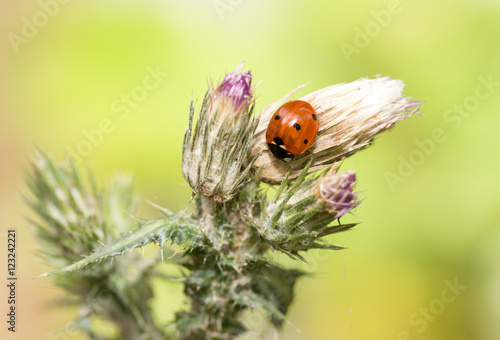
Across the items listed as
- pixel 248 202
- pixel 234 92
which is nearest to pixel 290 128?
pixel 234 92

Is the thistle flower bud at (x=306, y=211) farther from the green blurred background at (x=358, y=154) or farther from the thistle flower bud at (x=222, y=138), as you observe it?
the green blurred background at (x=358, y=154)

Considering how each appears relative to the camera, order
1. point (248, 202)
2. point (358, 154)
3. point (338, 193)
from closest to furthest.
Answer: point (338, 193)
point (248, 202)
point (358, 154)

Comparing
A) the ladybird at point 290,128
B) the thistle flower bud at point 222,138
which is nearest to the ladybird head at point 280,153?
the ladybird at point 290,128

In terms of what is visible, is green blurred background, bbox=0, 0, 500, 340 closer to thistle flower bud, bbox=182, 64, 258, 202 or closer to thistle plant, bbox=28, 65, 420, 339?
thistle plant, bbox=28, 65, 420, 339

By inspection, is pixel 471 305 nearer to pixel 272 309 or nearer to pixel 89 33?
pixel 272 309

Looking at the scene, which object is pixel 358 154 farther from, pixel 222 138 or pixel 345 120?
pixel 222 138

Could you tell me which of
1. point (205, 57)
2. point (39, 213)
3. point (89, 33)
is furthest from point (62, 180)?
point (89, 33)

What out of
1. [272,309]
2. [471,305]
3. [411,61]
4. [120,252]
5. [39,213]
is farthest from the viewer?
[411,61]
